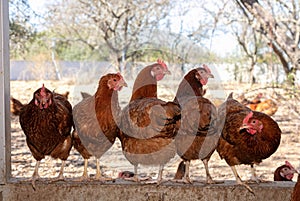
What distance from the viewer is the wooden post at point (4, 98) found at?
2.57 metres

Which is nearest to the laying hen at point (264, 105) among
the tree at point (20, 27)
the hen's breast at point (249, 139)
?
the tree at point (20, 27)

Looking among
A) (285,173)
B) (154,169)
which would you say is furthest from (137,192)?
(154,169)

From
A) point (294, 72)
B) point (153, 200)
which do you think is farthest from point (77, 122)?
point (294, 72)

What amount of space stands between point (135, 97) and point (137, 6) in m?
5.84

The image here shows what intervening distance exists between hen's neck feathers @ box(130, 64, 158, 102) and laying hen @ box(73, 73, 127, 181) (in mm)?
174

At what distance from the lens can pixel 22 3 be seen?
7.48m

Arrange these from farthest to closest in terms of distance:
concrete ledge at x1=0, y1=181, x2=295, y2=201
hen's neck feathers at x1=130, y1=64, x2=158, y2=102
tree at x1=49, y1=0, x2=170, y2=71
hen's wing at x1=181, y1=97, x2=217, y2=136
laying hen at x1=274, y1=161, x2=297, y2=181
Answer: tree at x1=49, y1=0, x2=170, y2=71
laying hen at x1=274, y1=161, x2=297, y2=181
hen's neck feathers at x1=130, y1=64, x2=158, y2=102
concrete ledge at x1=0, y1=181, x2=295, y2=201
hen's wing at x1=181, y1=97, x2=217, y2=136

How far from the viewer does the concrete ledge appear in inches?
101

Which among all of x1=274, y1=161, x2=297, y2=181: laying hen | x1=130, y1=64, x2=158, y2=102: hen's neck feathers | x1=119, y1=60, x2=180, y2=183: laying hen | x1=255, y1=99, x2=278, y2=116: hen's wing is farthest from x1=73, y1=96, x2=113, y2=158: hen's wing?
x1=255, y1=99, x2=278, y2=116: hen's wing

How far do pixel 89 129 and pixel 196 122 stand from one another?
0.67 meters

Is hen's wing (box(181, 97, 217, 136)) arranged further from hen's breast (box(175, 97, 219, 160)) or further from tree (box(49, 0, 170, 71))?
tree (box(49, 0, 170, 71))

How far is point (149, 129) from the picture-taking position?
98.3 inches

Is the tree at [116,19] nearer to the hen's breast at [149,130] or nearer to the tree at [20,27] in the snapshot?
the tree at [20,27]

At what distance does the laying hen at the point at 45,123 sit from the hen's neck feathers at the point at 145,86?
0.46 meters
